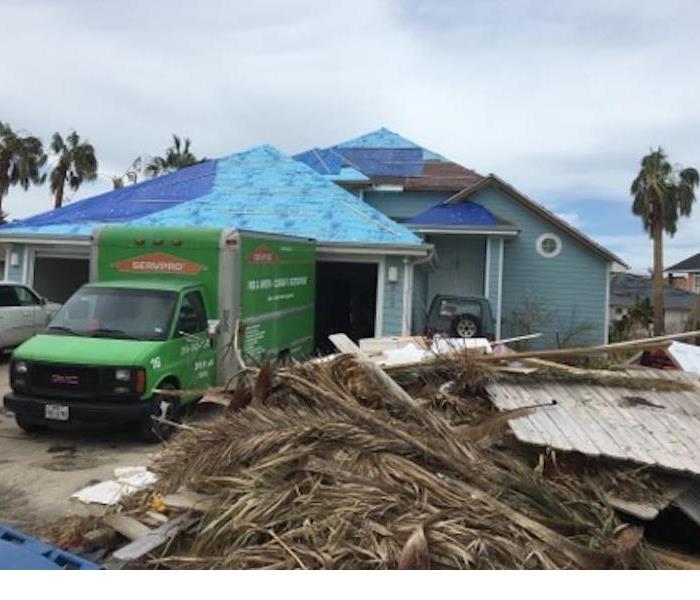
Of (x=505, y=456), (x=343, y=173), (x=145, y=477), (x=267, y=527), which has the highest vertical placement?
(x=343, y=173)

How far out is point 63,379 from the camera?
8.59m

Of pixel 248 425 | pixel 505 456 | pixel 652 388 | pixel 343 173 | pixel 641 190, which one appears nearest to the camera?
pixel 505 456

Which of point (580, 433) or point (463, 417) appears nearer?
point (580, 433)

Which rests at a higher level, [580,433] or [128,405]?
[580,433]

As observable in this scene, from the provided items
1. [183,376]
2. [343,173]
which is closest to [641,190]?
[343,173]

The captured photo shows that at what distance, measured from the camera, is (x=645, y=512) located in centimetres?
376

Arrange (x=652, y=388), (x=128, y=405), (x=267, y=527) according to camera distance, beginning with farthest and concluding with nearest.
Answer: (x=128, y=405) < (x=652, y=388) < (x=267, y=527)

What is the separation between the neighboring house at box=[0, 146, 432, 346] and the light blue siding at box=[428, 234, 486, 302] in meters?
3.23

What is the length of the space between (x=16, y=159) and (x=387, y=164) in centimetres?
2371

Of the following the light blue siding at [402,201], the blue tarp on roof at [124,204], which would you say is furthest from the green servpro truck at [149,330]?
the light blue siding at [402,201]

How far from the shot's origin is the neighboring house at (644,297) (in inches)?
1890

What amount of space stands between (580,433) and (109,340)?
20.9ft

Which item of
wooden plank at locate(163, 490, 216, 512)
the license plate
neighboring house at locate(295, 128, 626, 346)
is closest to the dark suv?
neighboring house at locate(295, 128, 626, 346)

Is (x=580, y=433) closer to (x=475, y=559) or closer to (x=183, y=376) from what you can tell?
(x=475, y=559)
